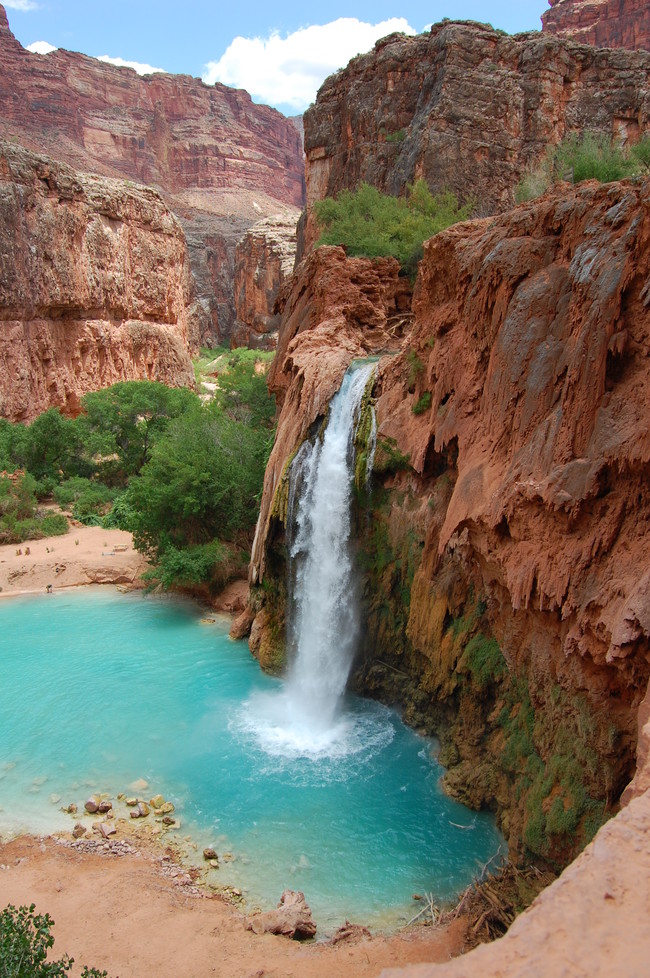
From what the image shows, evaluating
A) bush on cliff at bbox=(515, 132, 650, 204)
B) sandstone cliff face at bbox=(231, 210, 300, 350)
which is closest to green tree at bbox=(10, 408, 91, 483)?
bush on cliff at bbox=(515, 132, 650, 204)

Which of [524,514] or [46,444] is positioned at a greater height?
[524,514]

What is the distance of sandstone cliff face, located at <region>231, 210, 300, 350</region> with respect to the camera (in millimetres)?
49406

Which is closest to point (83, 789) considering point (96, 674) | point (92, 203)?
point (96, 674)

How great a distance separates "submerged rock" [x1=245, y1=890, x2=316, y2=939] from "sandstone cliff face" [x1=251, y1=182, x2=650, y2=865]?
8.13 ft

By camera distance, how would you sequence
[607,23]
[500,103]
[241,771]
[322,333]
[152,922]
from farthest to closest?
[607,23] → [500,103] → [322,333] → [241,771] → [152,922]

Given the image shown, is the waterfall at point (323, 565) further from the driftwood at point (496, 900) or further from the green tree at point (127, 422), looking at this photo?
the green tree at point (127, 422)

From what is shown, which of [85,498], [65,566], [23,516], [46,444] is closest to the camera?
[65,566]

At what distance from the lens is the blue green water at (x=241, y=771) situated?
7.95 metres

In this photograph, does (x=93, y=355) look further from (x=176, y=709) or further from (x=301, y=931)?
(x=301, y=931)

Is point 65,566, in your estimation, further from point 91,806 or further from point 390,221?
point 390,221

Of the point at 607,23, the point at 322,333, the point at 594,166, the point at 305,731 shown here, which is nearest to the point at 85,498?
the point at 322,333

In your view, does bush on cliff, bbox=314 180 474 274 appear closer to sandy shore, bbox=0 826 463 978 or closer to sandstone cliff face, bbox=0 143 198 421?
sandstone cliff face, bbox=0 143 198 421

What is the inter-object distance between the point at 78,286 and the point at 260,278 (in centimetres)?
2306

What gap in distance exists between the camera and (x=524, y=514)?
25.3 ft
